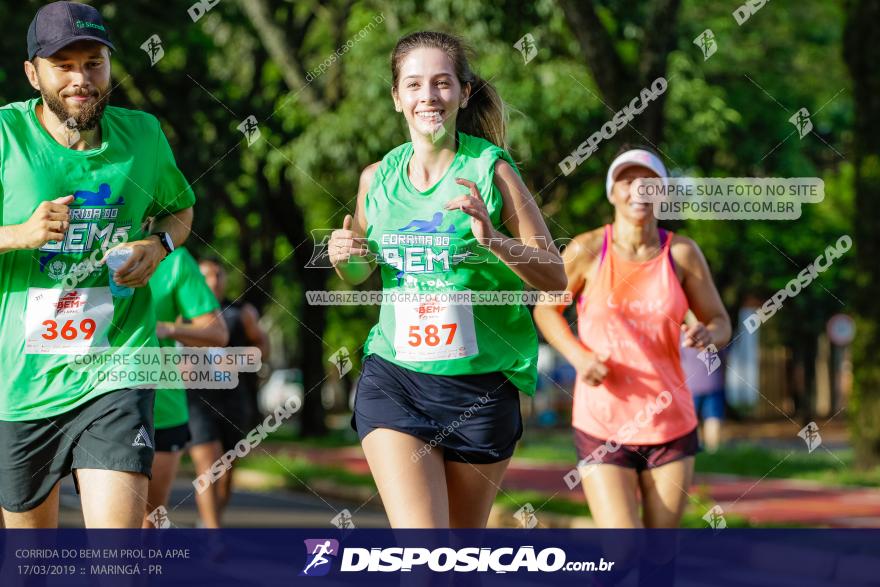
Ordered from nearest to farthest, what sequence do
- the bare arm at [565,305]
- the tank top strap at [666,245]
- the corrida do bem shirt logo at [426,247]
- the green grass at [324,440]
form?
the corrida do bem shirt logo at [426,247] < the bare arm at [565,305] < the tank top strap at [666,245] < the green grass at [324,440]

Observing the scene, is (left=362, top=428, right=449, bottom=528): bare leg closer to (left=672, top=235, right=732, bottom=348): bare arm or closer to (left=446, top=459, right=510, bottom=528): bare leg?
(left=446, top=459, right=510, bottom=528): bare leg

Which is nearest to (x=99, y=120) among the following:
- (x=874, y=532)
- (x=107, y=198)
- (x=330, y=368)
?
(x=107, y=198)

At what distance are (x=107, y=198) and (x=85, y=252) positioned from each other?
17 centimetres

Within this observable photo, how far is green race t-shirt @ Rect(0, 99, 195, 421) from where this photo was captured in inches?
174

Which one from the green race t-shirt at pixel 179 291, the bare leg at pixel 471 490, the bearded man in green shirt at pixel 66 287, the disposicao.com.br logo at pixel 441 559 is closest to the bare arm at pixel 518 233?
the bare leg at pixel 471 490

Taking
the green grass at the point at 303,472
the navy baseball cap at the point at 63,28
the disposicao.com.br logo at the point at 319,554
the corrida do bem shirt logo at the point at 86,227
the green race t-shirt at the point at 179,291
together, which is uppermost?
the green grass at the point at 303,472

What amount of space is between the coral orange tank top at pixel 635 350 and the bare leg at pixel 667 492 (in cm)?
12

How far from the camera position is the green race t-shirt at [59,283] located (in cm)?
443

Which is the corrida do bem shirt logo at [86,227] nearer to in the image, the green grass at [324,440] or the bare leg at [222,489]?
the bare leg at [222,489]

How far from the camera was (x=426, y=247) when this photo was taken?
4.54 m

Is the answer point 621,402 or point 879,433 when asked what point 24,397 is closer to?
point 621,402

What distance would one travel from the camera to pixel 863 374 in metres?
14.8

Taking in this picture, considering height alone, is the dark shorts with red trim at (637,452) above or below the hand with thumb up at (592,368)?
below

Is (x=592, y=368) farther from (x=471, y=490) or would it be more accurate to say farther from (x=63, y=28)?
(x=63, y=28)
